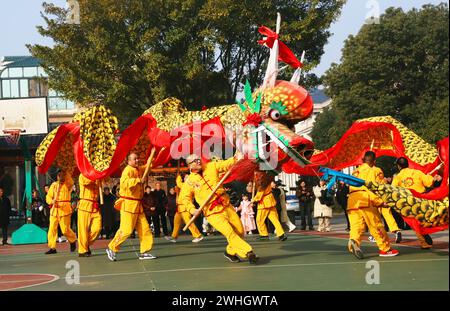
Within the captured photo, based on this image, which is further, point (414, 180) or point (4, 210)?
point (4, 210)

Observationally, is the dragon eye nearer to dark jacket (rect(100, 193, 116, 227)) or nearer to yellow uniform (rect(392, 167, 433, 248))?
yellow uniform (rect(392, 167, 433, 248))

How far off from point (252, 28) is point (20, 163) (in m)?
12.7

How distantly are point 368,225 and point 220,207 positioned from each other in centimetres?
226

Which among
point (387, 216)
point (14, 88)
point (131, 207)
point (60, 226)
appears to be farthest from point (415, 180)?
point (14, 88)

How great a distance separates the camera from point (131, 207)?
13.2 meters

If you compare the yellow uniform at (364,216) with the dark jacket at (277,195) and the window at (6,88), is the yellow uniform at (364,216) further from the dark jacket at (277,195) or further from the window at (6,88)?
the window at (6,88)

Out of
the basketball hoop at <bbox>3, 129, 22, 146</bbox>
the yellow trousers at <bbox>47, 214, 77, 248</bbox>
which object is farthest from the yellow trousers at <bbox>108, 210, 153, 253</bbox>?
the basketball hoop at <bbox>3, 129, 22, 146</bbox>

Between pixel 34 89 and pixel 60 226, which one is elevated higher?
pixel 34 89

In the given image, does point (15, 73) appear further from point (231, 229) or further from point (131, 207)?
point (231, 229)

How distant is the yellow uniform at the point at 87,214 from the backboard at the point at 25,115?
14.1 metres

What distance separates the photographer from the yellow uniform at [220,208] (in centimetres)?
1153

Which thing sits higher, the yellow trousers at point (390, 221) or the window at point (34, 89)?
the window at point (34, 89)

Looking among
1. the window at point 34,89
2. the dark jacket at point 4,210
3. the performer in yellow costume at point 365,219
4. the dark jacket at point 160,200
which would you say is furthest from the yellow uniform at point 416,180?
the window at point 34,89
